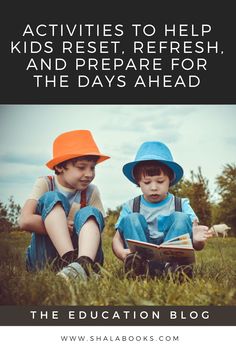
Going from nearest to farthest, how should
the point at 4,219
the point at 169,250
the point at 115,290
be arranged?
1. the point at 115,290
2. the point at 169,250
3. the point at 4,219

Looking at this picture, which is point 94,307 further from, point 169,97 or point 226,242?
point 169,97

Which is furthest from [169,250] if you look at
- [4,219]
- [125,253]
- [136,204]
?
[4,219]

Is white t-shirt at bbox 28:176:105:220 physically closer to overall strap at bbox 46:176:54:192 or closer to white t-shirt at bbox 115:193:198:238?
overall strap at bbox 46:176:54:192

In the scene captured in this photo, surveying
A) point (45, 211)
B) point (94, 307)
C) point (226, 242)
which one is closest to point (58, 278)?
point (94, 307)

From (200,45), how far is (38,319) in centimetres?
219

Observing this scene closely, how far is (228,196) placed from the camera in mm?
4098

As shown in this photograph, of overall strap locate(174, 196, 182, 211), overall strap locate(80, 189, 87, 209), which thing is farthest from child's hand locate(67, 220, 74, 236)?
overall strap locate(174, 196, 182, 211)

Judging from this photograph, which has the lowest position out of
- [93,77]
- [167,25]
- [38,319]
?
[38,319]

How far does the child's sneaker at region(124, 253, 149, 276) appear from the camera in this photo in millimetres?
3557

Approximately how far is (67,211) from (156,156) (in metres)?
0.71

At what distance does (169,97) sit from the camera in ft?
13.1

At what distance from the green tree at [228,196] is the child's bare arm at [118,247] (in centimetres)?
74

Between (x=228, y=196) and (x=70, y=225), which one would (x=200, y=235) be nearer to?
(x=228, y=196)

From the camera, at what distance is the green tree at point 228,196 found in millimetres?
3979
